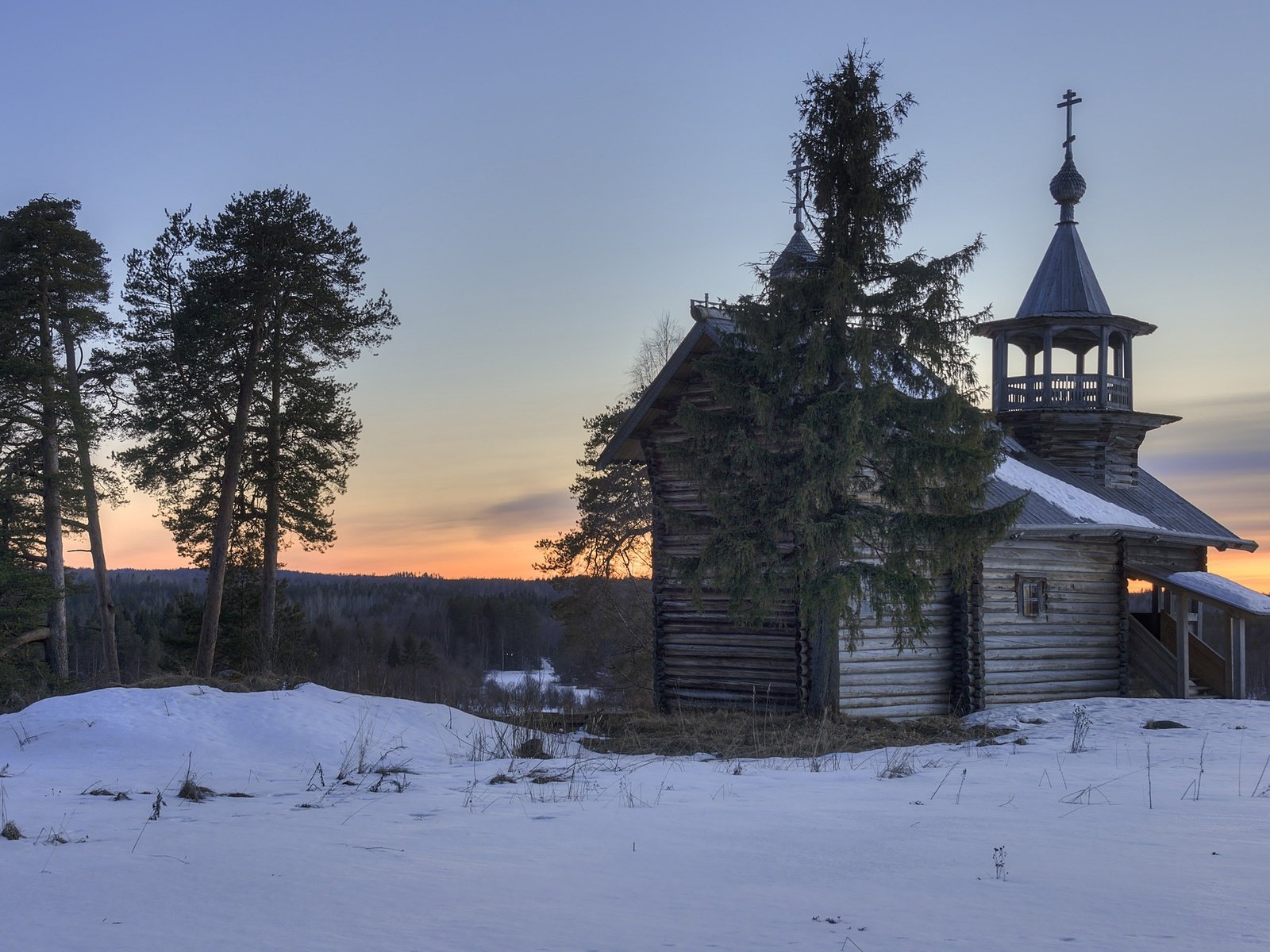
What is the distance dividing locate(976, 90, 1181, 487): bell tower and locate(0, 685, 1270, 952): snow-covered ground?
17264 millimetres

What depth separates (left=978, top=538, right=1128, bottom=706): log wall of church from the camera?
2139cm

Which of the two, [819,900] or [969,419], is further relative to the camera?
[969,419]

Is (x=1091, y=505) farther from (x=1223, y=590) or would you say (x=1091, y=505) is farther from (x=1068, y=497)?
(x=1223, y=590)

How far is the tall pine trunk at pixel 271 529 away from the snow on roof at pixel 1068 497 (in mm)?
18754

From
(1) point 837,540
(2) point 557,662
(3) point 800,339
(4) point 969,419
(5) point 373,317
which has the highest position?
(5) point 373,317

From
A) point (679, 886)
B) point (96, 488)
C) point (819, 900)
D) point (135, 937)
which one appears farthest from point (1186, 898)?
point (96, 488)

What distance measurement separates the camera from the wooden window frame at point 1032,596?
72.1ft

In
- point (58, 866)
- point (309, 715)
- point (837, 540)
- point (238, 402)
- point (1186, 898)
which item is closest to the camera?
point (1186, 898)

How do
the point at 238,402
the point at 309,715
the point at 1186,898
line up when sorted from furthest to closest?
1. the point at 238,402
2. the point at 309,715
3. the point at 1186,898

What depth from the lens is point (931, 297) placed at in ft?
56.4

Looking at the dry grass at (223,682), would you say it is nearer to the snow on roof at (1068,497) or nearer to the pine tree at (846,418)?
the pine tree at (846,418)

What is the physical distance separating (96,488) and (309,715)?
1964cm

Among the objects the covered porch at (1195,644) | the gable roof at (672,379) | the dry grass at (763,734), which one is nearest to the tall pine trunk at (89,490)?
the gable roof at (672,379)

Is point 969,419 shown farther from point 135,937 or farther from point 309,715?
point 135,937
